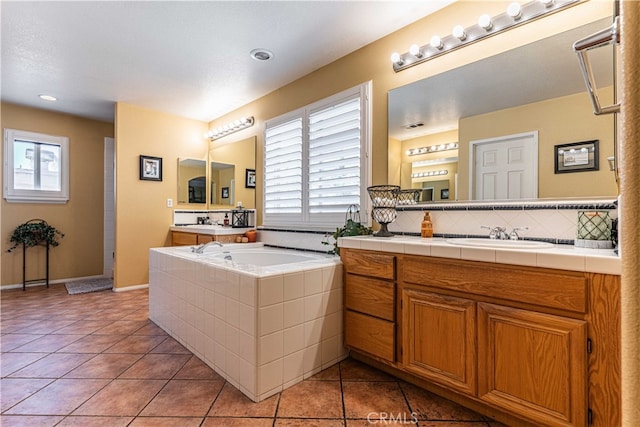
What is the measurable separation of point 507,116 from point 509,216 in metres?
0.61

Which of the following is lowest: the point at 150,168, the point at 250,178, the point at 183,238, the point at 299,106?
the point at 183,238

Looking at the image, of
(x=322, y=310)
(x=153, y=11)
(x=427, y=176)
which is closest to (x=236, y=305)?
(x=322, y=310)

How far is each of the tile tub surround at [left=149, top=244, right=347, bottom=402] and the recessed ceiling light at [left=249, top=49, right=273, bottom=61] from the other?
184cm

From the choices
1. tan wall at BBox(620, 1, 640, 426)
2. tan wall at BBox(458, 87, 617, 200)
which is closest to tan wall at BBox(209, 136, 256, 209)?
tan wall at BBox(458, 87, 617, 200)

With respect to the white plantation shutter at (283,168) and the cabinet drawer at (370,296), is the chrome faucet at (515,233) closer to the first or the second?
the cabinet drawer at (370,296)

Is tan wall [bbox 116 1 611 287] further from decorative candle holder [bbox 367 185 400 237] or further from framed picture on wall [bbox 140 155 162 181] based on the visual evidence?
decorative candle holder [bbox 367 185 400 237]

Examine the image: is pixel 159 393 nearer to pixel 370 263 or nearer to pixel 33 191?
pixel 370 263

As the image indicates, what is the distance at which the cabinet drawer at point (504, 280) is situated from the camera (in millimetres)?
1257

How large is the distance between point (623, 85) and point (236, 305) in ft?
5.94

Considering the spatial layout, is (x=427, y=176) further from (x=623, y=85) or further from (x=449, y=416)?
(x=623, y=85)

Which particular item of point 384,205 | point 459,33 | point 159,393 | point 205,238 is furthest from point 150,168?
point 459,33

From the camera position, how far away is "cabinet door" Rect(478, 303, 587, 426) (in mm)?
1246

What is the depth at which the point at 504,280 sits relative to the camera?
142 cm

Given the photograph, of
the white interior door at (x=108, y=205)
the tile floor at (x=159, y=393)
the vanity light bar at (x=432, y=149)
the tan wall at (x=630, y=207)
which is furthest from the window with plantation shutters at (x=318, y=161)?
the white interior door at (x=108, y=205)
